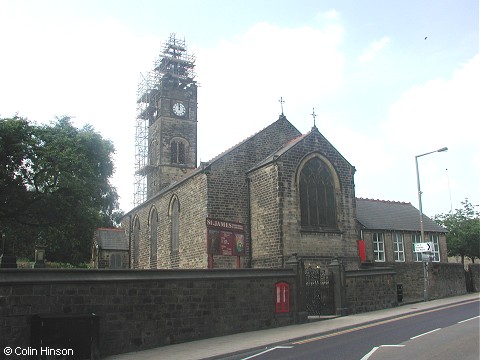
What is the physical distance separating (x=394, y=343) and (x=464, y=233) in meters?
31.5

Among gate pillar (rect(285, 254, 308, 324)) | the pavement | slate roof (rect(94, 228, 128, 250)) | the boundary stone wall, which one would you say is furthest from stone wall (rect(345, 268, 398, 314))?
slate roof (rect(94, 228, 128, 250))

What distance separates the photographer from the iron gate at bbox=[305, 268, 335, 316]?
19016mm

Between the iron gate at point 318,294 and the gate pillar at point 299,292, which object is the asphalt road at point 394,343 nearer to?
the gate pillar at point 299,292

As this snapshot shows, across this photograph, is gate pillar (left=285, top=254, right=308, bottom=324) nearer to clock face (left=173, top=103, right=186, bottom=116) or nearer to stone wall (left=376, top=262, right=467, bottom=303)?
stone wall (left=376, top=262, right=467, bottom=303)

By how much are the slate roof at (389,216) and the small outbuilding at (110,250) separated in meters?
21.7

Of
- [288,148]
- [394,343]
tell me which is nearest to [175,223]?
[288,148]

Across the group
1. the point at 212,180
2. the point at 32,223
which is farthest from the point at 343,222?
the point at 32,223

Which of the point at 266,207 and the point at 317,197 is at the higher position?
the point at 317,197

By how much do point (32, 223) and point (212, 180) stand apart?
10.2 metres

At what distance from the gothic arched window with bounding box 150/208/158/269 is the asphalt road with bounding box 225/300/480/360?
71.0 feet

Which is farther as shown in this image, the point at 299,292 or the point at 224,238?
the point at 224,238

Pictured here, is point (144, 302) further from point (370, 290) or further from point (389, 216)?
point (389, 216)

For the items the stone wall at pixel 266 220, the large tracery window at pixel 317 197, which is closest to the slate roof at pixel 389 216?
the large tracery window at pixel 317 197

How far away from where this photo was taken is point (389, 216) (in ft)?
113
